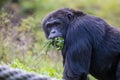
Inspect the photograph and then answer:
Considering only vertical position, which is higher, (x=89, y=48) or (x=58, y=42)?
(x=58, y=42)

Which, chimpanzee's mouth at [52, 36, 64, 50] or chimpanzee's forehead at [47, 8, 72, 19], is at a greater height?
chimpanzee's forehead at [47, 8, 72, 19]

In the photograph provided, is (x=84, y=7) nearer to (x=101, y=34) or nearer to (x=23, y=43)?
(x=23, y=43)

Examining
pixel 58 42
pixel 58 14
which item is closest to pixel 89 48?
pixel 58 42

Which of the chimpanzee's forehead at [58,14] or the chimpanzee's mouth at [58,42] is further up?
the chimpanzee's forehead at [58,14]

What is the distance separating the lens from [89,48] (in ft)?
20.5

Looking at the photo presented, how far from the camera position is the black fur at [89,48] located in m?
6.15

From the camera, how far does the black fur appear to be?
615cm

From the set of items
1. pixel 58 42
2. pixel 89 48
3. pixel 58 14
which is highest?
pixel 58 14

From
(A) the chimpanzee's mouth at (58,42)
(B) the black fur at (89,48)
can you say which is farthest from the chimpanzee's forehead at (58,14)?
(A) the chimpanzee's mouth at (58,42)

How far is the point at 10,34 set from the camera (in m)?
9.02

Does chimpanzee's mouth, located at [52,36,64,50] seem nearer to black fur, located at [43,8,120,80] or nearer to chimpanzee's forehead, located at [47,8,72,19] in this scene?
black fur, located at [43,8,120,80]

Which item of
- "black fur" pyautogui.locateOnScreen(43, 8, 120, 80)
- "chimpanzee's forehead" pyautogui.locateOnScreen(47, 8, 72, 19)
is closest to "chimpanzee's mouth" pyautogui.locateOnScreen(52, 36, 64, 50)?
"black fur" pyautogui.locateOnScreen(43, 8, 120, 80)

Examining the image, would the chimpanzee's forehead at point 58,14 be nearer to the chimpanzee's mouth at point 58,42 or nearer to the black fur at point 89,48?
the black fur at point 89,48

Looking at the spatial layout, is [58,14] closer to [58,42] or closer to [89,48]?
[58,42]
